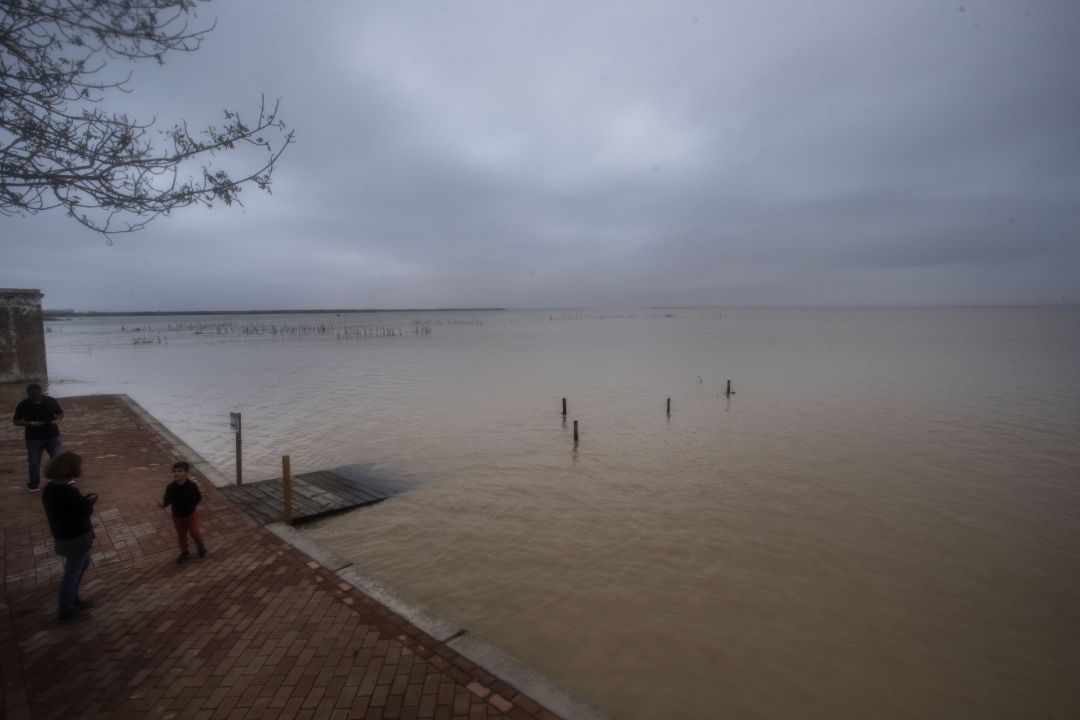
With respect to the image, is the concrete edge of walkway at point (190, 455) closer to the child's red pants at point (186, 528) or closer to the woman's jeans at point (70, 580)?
the child's red pants at point (186, 528)

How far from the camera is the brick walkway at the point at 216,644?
3963mm

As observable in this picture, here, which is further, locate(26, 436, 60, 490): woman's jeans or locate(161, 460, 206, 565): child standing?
locate(26, 436, 60, 490): woman's jeans

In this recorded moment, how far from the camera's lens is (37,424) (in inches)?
329

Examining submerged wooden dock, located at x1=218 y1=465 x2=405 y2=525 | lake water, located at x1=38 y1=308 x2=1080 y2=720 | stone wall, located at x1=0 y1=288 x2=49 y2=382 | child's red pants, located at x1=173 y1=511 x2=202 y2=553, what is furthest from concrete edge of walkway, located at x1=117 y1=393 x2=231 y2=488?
stone wall, located at x1=0 y1=288 x2=49 y2=382

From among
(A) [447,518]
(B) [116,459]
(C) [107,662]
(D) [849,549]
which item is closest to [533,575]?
(A) [447,518]

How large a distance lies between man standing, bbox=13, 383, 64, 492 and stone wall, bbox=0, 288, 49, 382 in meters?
16.4

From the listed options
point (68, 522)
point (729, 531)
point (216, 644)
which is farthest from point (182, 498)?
point (729, 531)

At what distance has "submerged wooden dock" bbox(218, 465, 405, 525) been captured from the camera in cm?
896

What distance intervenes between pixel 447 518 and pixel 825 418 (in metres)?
15.1

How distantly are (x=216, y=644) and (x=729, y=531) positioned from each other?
795 centimetres

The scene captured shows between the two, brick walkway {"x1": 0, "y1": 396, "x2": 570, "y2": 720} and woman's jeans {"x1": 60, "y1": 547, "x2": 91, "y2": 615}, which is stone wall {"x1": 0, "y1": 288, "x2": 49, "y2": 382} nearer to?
brick walkway {"x1": 0, "y1": 396, "x2": 570, "y2": 720}

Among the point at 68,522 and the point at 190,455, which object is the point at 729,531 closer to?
the point at 68,522

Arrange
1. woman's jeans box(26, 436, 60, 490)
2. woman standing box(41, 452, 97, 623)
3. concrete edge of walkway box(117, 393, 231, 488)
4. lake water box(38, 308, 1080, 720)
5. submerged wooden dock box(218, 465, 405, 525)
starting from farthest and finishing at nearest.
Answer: concrete edge of walkway box(117, 393, 231, 488) → submerged wooden dock box(218, 465, 405, 525) → woman's jeans box(26, 436, 60, 490) → lake water box(38, 308, 1080, 720) → woman standing box(41, 452, 97, 623)

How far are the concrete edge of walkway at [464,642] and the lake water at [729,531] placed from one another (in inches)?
42.9
